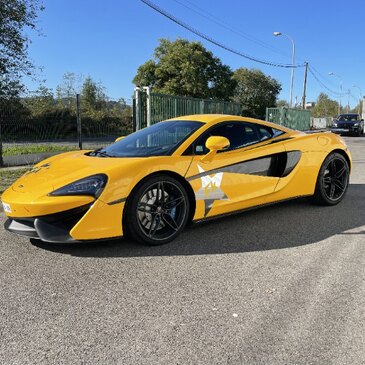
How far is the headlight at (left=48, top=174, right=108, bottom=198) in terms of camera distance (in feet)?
11.0

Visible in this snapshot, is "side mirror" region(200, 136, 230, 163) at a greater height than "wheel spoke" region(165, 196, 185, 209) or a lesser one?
greater

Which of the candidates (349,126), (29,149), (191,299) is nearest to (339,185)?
(191,299)

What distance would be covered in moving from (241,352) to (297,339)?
370 millimetres

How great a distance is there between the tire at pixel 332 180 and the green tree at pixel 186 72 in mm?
30839

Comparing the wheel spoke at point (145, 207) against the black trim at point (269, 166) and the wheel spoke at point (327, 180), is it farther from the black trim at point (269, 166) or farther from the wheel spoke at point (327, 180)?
the wheel spoke at point (327, 180)

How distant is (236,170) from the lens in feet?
14.0

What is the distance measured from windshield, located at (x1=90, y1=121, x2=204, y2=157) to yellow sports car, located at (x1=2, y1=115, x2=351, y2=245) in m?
0.01

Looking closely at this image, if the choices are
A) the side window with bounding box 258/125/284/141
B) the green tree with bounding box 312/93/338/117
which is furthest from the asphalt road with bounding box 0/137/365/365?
the green tree with bounding box 312/93/338/117

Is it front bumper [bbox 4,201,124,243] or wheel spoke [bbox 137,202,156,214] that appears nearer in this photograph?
front bumper [bbox 4,201,124,243]

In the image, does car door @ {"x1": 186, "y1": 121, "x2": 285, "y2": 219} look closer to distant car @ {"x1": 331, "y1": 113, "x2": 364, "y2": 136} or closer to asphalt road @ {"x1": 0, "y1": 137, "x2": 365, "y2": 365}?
asphalt road @ {"x1": 0, "y1": 137, "x2": 365, "y2": 365}

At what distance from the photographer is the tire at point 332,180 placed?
526 centimetres

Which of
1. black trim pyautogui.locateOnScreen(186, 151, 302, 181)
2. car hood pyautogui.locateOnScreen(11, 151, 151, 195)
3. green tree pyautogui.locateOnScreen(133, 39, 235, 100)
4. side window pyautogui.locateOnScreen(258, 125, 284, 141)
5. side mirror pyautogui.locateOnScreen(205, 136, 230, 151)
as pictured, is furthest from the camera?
green tree pyautogui.locateOnScreen(133, 39, 235, 100)

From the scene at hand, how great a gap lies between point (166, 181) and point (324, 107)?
299 ft

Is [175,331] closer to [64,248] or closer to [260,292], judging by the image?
[260,292]
